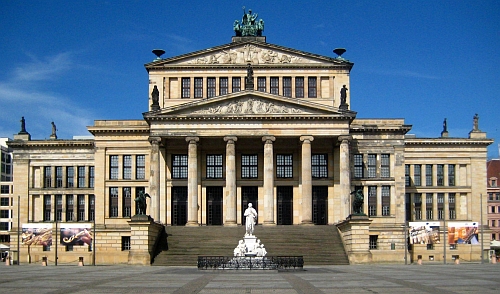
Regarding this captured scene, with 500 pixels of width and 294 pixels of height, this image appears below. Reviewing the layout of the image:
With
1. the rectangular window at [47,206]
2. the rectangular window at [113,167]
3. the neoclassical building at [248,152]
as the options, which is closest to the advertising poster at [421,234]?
the neoclassical building at [248,152]

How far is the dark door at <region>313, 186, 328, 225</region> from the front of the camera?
77375 mm

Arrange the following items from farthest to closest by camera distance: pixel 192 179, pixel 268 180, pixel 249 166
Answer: pixel 249 166
pixel 192 179
pixel 268 180

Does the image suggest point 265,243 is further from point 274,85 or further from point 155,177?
point 274,85

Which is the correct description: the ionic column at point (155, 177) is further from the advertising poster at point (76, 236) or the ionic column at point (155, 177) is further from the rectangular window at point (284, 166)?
the rectangular window at point (284, 166)

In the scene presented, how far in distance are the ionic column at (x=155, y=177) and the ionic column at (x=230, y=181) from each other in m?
7.00

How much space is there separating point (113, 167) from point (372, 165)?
28948mm

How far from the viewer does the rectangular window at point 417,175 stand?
284 feet

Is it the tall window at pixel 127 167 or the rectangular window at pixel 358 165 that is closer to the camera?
the rectangular window at pixel 358 165

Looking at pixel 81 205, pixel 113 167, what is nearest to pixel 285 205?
pixel 113 167

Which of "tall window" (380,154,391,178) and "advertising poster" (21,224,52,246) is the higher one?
"tall window" (380,154,391,178)

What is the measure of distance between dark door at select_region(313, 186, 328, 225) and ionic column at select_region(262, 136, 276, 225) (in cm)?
777

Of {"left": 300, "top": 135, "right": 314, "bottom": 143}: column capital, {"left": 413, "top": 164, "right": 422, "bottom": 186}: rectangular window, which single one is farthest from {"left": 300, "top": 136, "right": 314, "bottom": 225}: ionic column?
{"left": 413, "top": 164, "right": 422, "bottom": 186}: rectangular window

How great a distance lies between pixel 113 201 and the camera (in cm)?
8000

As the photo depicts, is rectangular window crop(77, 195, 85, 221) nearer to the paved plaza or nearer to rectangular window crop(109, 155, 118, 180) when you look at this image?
rectangular window crop(109, 155, 118, 180)
